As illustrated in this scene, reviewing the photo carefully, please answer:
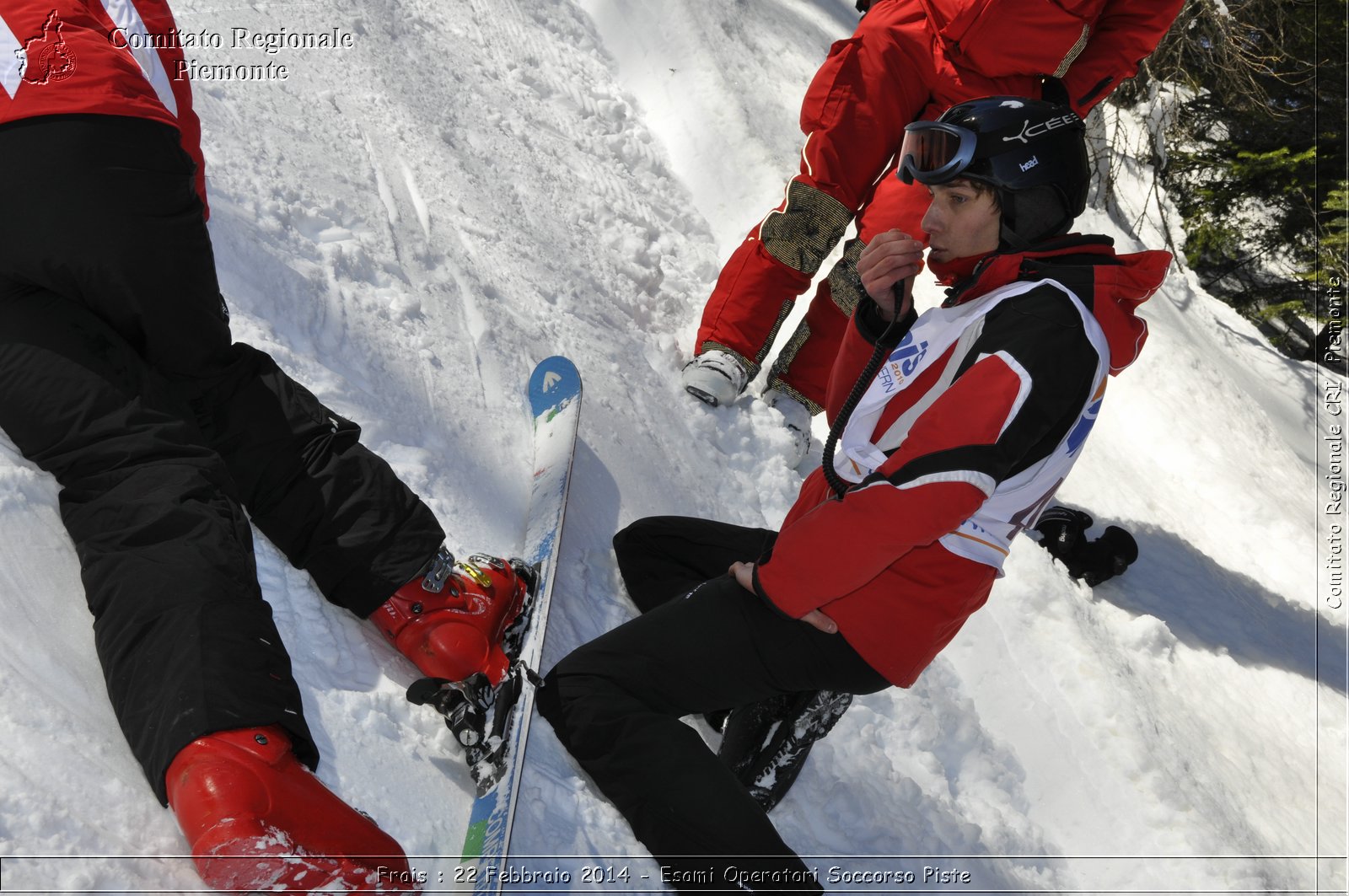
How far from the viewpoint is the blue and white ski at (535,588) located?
1.89m

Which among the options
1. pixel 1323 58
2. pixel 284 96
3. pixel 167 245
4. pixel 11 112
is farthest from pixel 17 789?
pixel 1323 58

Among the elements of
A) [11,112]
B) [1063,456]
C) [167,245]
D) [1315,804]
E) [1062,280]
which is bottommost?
[1315,804]

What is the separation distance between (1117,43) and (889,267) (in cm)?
184

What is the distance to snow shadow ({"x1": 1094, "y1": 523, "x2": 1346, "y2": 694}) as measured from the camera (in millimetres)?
4148

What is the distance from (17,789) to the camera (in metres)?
1.54

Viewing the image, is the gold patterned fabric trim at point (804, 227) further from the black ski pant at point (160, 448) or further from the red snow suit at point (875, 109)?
the black ski pant at point (160, 448)

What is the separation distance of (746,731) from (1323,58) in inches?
451

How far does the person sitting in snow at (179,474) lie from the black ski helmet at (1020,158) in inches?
56.1

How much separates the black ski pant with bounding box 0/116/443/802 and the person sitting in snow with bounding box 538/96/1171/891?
63 cm

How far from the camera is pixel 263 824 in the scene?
4.98ft

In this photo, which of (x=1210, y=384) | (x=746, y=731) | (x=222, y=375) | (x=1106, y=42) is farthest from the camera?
(x=1210, y=384)

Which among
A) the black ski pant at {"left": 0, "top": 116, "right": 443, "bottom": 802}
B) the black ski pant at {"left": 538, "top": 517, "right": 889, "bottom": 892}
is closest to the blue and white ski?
the black ski pant at {"left": 538, "top": 517, "right": 889, "bottom": 892}

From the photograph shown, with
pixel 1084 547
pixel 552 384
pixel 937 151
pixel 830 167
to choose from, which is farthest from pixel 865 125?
pixel 1084 547

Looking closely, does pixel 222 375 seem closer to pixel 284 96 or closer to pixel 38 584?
pixel 38 584
